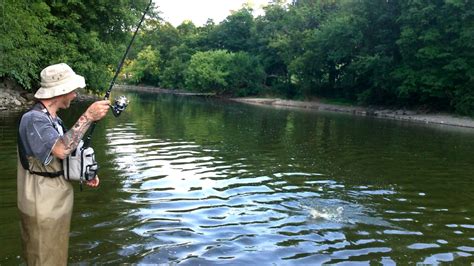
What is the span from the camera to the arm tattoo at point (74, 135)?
12.4ft

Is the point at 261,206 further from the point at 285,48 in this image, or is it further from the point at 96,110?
the point at 285,48

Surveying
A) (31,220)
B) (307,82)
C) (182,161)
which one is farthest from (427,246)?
(307,82)

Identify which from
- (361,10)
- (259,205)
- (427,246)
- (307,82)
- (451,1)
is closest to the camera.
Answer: (427,246)

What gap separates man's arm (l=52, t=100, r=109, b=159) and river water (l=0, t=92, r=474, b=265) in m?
2.78

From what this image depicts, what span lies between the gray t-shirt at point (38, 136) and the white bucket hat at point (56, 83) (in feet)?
0.78

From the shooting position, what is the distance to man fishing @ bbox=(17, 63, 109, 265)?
3766mm

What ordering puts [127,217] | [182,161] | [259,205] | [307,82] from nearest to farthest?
[127,217] < [259,205] < [182,161] < [307,82]

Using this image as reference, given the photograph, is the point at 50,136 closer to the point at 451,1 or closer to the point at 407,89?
the point at 451,1

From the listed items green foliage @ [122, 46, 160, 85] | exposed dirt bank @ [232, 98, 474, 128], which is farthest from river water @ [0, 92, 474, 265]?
green foliage @ [122, 46, 160, 85]

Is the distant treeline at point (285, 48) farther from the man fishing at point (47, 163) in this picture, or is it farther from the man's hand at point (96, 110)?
the man's hand at point (96, 110)

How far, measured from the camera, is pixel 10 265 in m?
5.72

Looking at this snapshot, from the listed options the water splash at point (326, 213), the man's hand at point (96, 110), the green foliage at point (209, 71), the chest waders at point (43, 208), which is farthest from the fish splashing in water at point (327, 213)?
the green foliage at point (209, 71)

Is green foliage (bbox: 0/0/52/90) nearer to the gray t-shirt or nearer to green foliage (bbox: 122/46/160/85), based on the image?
the gray t-shirt

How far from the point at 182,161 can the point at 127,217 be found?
18.6ft
